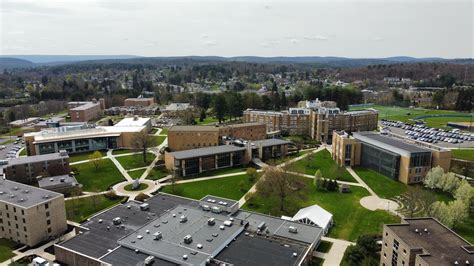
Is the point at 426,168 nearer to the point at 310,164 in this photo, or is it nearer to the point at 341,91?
the point at 310,164

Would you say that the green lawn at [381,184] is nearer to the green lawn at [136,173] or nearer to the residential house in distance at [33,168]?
the green lawn at [136,173]

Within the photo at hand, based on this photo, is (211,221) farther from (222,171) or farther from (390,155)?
(390,155)

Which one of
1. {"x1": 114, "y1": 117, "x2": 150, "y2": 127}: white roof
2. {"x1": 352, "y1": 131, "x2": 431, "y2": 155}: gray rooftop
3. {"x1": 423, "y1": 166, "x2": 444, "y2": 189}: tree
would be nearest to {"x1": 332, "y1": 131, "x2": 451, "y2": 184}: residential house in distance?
{"x1": 352, "y1": 131, "x2": 431, "y2": 155}: gray rooftop

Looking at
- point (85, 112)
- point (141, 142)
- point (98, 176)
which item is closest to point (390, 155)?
point (141, 142)

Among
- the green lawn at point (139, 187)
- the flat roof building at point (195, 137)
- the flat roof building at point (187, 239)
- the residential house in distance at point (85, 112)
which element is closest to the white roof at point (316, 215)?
the flat roof building at point (187, 239)

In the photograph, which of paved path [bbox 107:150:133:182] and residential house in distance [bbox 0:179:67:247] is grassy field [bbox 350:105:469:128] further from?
residential house in distance [bbox 0:179:67:247]

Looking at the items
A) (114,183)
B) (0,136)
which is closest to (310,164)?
(114,183)
